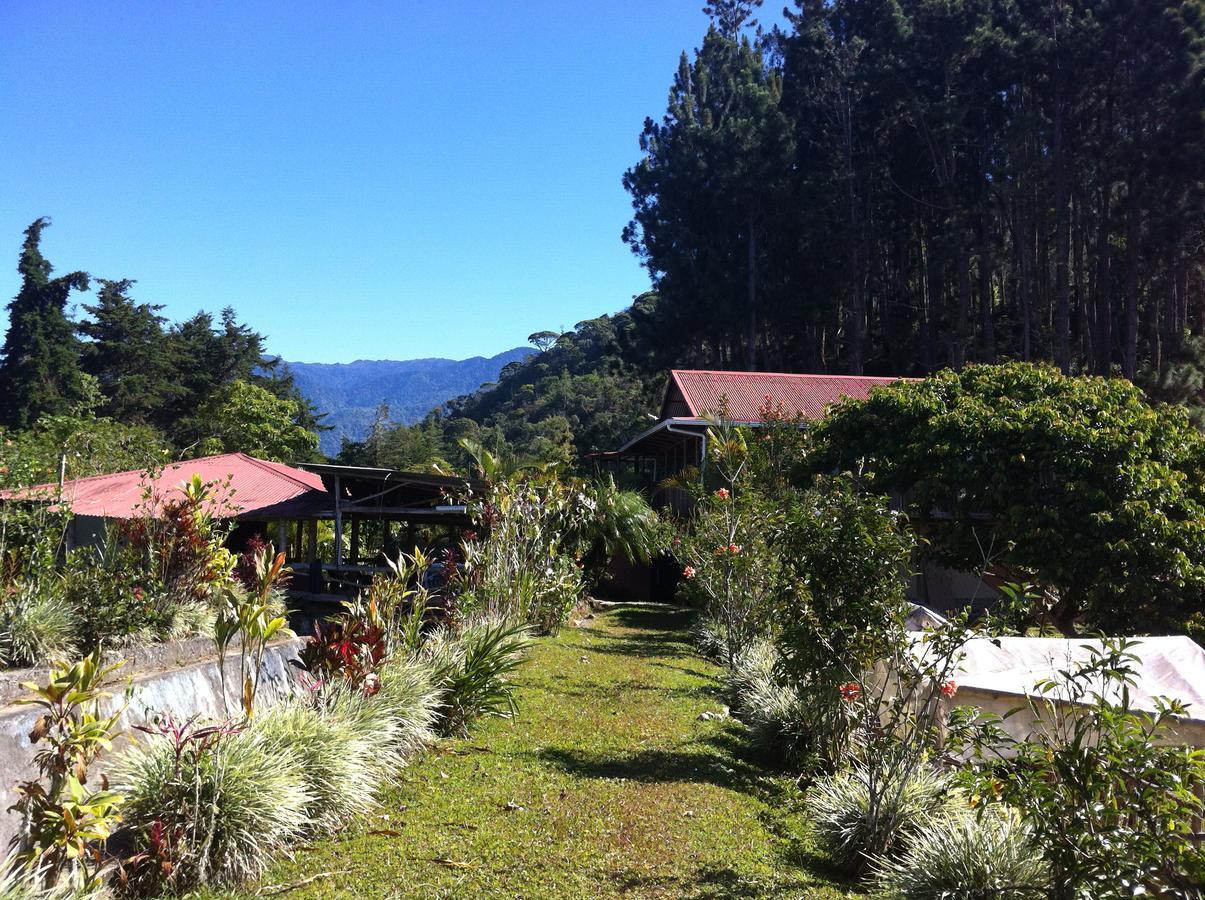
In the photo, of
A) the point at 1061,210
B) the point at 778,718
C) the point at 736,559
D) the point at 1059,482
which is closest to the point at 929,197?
the point at 1061,210

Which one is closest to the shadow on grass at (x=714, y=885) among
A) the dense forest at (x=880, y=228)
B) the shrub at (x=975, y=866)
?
the shrub at (x=975, y=866)

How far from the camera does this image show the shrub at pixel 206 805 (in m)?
4.45

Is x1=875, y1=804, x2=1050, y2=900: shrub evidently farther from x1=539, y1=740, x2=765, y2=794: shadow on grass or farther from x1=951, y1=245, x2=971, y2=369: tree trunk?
x1=951, y1=245, x2=971, y2=369: tree trunk

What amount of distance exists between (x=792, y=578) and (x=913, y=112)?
3532cm

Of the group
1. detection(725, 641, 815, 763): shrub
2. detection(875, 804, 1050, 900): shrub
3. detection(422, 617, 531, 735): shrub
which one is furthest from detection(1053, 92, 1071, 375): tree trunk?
detection(875, 804, 1050, 900): shrub

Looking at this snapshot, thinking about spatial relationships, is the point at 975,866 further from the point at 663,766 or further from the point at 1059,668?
the point at 1059,668

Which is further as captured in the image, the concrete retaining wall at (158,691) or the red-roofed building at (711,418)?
the red-roofed building at (711,418)

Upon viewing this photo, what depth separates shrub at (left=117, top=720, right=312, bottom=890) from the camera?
4445mm

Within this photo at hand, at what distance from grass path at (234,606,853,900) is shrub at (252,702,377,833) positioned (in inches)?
6.4

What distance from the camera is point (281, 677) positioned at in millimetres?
7031

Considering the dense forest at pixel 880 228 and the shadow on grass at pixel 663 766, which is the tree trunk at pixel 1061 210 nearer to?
the dense forest at pixel 880 228

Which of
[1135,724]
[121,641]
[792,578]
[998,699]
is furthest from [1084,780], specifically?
[121,641]

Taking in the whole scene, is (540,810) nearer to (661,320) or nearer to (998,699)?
(998,699)

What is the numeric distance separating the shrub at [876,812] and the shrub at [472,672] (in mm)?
3147
